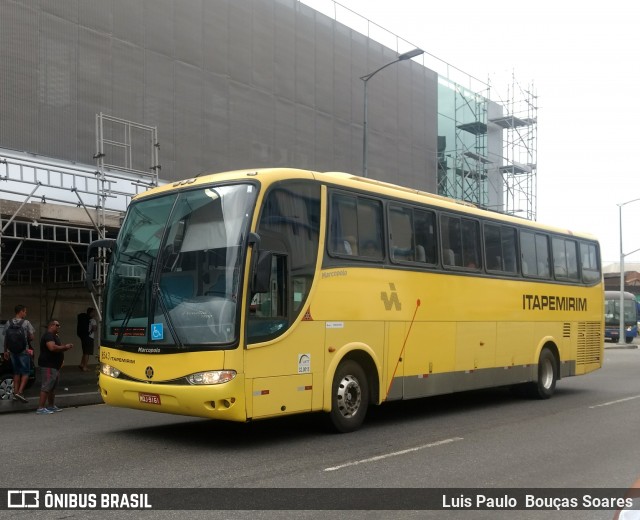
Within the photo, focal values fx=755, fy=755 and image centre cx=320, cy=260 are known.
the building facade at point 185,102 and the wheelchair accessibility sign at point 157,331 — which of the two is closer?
the wheelchair accessibility sign at point 157,331

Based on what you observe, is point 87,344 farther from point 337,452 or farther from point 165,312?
point 337,452

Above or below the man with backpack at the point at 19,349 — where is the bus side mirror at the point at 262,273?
above

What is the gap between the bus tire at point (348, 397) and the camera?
10.2m

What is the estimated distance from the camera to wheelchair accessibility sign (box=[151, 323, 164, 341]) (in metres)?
9.19

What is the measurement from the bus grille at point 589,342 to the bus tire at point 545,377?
116cm

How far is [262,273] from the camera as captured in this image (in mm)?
8789

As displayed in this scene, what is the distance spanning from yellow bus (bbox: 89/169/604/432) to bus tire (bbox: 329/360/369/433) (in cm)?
2

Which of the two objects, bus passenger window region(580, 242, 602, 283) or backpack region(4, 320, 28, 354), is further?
bus passenger window region(580, 242, 602, 283)

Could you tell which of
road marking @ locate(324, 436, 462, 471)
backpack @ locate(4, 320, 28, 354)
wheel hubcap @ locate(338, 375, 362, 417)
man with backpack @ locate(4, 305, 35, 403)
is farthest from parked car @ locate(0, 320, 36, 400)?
road marking @ locate(324, 436, 462, 471)

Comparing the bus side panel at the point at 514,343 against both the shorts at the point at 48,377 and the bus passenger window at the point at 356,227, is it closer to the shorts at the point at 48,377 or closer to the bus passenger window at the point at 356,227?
the bus passenger window at the point at 356,227

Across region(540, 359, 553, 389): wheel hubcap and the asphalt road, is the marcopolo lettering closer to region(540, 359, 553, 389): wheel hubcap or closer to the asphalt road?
region(540, 359, 553, 389): wheel hubcap

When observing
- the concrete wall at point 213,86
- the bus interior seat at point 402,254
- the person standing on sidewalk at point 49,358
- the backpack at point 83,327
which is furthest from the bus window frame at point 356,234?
the concrete wall at point 213,86

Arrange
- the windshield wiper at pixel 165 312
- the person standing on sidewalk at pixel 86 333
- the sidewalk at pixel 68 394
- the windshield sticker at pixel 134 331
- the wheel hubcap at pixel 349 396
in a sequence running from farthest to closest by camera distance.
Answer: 1. the person standing on sidewalk at pixel 86 333
2. the sidewalk at pixel 68 394
3. the wheel hubcap at pixel 349 396
4. the windshield sticker at pixel 134 331
5. the windshield wiper at pixel 165 312

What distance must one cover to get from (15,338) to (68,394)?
1.94m
